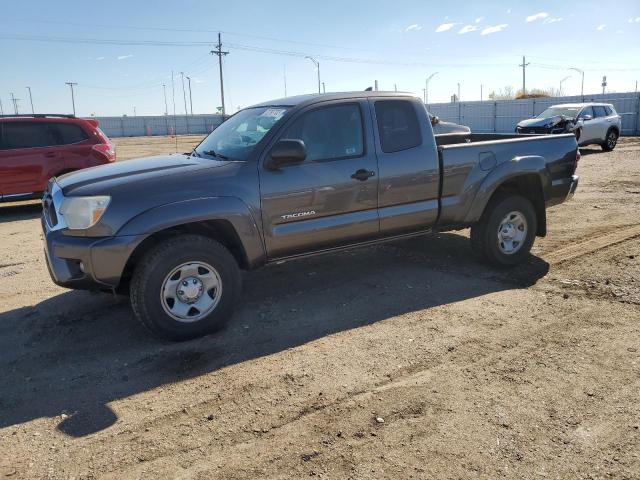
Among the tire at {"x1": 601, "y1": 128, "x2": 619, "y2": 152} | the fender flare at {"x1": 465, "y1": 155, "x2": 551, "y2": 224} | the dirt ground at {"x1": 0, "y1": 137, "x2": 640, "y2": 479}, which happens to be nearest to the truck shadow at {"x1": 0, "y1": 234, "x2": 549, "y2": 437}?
the dirt ground at {"x1": 0, "y1": 137, "x2": 640, "y2": 479}

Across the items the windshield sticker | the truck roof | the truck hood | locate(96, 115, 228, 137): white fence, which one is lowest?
the truck hood

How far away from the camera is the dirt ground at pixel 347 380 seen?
2.84 metres

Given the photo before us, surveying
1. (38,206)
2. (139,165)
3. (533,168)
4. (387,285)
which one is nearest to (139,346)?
(139,165)

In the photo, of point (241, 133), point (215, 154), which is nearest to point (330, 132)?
point (241, 133)

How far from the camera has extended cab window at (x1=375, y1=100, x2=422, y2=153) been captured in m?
5.17

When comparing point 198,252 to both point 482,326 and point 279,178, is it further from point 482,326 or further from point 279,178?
point 482,326

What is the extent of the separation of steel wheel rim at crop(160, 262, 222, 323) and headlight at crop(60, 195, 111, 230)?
71 cm

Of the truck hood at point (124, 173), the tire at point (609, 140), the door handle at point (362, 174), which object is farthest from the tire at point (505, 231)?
the tire at point (609, 140)

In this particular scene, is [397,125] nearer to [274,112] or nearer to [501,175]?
[274,112]

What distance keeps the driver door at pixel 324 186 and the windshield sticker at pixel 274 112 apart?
0.19 metres

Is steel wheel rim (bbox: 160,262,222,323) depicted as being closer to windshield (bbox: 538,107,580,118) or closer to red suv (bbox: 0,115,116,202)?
red suv (bbox: 0,115,116,202)

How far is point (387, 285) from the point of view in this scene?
18.3 feet

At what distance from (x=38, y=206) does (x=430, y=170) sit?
33.4 ft

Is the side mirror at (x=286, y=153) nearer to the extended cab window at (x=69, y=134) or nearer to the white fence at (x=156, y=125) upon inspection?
the extended cab window at (x=69, y=134)
